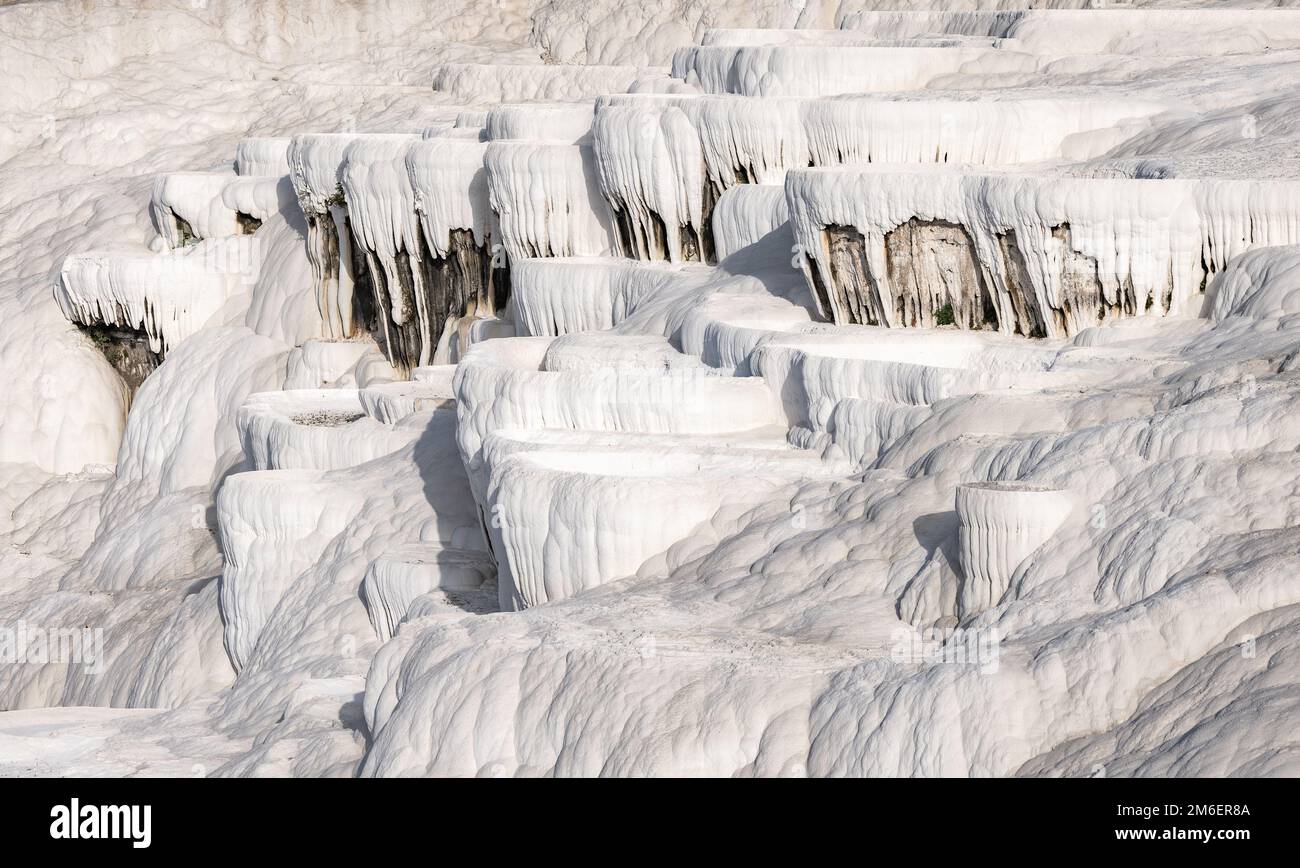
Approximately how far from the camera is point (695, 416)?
13289 mm

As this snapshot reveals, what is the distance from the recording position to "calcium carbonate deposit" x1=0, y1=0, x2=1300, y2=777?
28.9 ft

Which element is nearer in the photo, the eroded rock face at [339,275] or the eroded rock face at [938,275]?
the eroded rock face at [938,275]

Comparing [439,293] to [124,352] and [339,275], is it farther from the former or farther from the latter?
[124,352]

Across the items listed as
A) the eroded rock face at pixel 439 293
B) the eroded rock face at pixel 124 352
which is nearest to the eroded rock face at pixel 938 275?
the eroded rock face at pixel 439 293

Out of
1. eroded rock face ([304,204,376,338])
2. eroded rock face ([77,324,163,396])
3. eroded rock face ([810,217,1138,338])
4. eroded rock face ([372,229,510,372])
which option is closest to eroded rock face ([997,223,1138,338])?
eroded rock face ([810,217,1138,338])

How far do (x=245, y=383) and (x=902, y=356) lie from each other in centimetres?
1180

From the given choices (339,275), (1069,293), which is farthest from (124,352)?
(1069,293)

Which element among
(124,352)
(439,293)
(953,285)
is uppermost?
(953,285)

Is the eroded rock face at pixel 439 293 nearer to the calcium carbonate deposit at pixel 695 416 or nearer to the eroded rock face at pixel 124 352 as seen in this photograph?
the calcium carbonate deposit at pixel 695 416

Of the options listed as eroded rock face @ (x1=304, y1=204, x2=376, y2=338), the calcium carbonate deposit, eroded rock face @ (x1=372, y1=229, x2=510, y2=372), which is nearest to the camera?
the calcium carbonate deposit

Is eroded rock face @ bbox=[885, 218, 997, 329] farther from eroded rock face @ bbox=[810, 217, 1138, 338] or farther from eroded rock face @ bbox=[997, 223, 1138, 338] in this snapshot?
eroded rock face @ bbox=[997, 223, 1138, 338]

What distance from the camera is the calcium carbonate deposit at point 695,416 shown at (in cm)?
880

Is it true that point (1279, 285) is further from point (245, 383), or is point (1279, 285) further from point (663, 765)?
point (245, 383)
